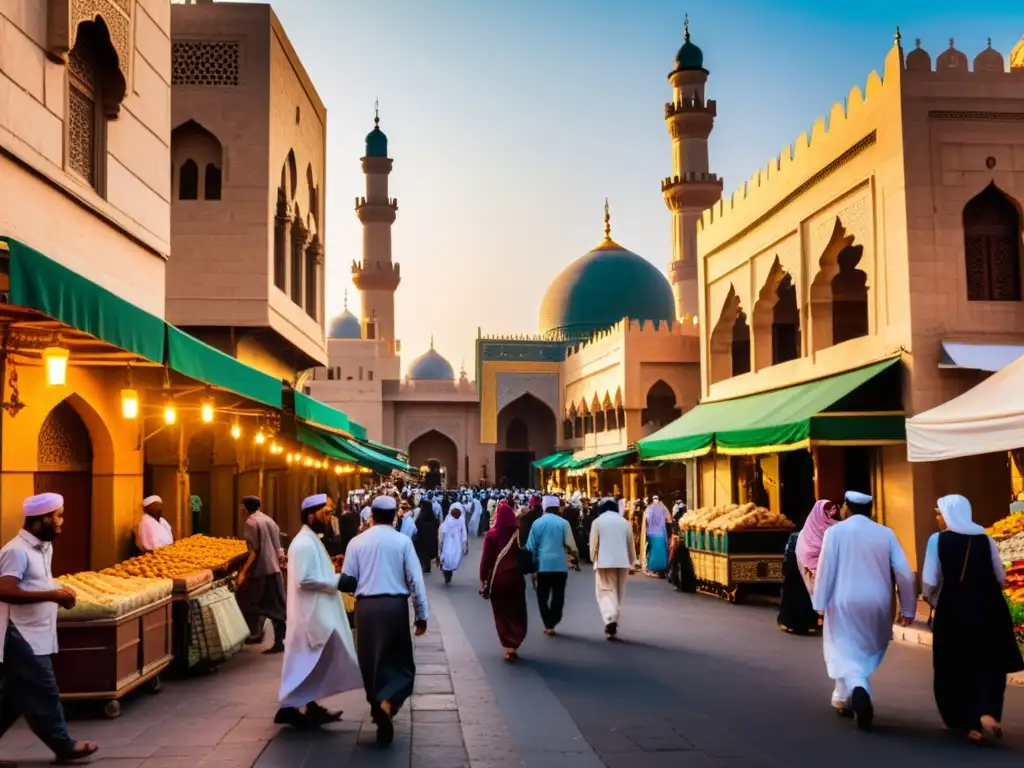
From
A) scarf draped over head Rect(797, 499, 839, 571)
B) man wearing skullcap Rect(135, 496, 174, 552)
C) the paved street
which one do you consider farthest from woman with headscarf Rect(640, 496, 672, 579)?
man wearing skullcap Rect(135, 496, 174, 552)

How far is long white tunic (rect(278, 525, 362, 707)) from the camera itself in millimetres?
6027

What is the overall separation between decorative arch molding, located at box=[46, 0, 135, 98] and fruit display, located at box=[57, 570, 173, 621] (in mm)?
3702

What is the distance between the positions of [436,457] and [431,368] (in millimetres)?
4692

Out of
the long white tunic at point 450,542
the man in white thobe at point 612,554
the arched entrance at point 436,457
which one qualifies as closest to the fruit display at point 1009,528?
the man in white thobe at point 612,554

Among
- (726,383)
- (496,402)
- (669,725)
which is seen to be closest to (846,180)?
(726,383)

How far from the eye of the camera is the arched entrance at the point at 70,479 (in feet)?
28.9

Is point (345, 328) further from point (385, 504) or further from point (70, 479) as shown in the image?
point (385, 504)

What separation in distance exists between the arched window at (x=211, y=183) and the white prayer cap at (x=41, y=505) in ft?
35.5

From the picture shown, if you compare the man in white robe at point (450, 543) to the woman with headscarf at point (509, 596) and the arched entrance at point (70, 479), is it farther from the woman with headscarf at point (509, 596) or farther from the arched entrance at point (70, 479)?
the arched entrance at point (70, 479)

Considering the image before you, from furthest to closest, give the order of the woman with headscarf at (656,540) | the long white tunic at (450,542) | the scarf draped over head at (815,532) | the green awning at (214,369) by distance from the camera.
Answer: the woman with headscarf at (656,540), the long white tunic at (450,542), the scarf draped over head at (815,532), the green awning at (214,369)

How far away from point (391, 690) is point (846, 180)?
409 inches

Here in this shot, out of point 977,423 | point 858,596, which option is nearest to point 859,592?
point 858,596

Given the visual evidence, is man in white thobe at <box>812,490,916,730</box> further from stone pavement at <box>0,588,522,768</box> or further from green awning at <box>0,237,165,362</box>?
green awning at <box>0,237,165,362</box>

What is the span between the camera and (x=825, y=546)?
657cm
